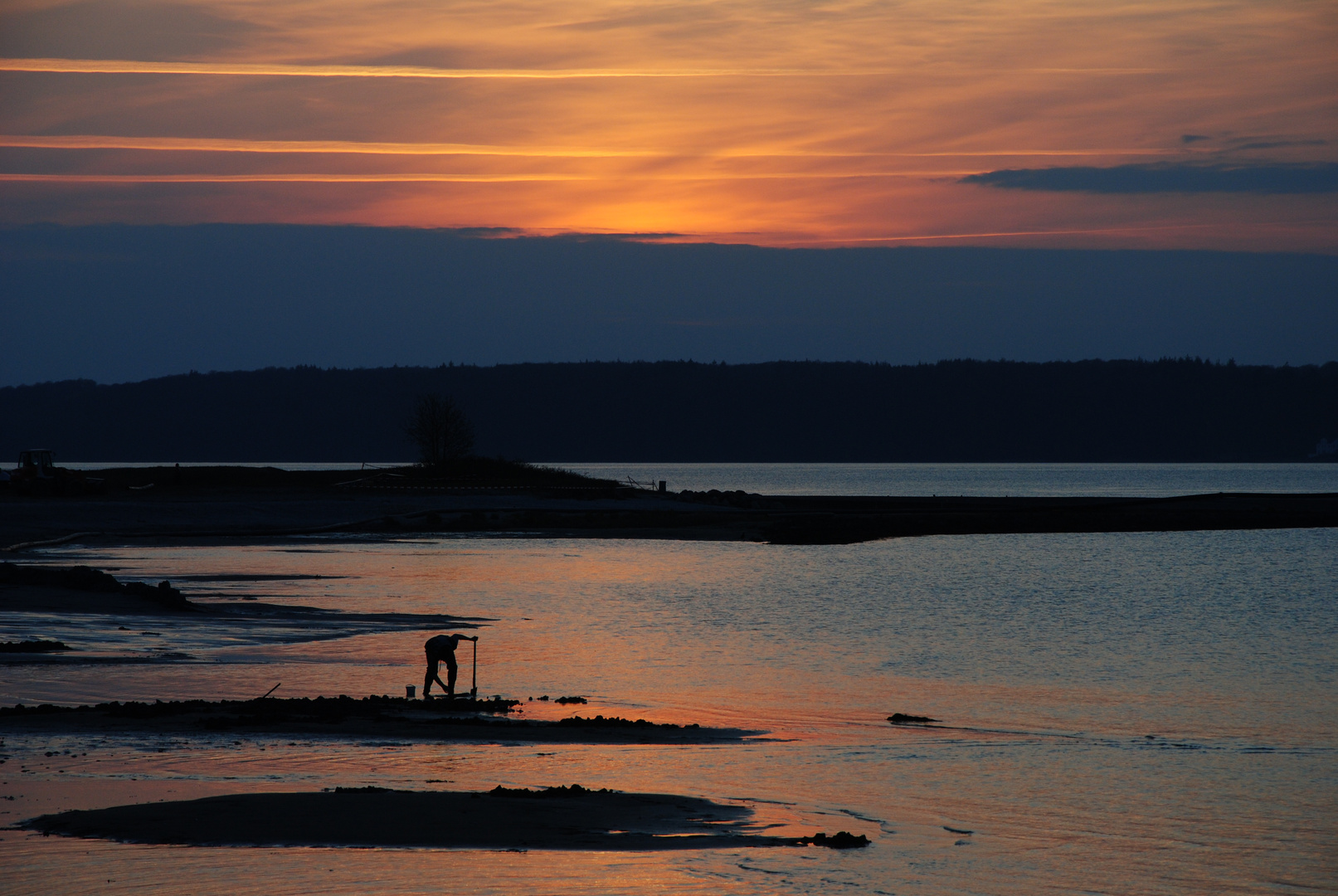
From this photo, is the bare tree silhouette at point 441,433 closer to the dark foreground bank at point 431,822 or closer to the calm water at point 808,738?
the calm water at point 808,738

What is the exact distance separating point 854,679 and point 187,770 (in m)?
15.0

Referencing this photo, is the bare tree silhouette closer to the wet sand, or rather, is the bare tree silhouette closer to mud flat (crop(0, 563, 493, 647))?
mud flat (crop(0, 563, 493, 647))

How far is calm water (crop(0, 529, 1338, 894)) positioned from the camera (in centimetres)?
1227

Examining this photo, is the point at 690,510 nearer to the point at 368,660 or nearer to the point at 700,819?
the point at 368,660

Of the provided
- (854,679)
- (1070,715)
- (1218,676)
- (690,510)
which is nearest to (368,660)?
(854,679)

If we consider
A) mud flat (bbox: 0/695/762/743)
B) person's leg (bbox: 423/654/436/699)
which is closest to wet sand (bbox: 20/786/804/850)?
mud flat (bbox: 0/695/762/743)

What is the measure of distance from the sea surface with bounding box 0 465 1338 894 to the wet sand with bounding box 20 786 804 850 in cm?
38

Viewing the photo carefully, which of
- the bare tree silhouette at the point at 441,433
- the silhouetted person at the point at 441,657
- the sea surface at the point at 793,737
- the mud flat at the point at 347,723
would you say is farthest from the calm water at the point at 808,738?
the bare tree silhouette at the point at 441,433

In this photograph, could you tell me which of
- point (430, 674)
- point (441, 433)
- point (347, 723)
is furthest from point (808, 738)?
point (441, 433)

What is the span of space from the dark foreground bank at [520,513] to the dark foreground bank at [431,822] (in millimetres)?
44413

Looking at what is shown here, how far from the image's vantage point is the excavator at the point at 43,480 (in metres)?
80.2

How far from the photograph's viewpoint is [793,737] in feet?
63.9

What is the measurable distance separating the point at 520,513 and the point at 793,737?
59.6 m

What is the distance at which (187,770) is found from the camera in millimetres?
15148
